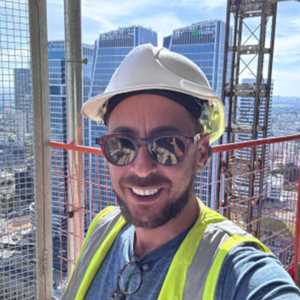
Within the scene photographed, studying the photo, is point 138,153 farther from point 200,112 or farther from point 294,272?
point 294,272

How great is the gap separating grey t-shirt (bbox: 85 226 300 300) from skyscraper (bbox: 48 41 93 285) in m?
1.22

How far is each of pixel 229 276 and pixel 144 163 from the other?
1.23 feet

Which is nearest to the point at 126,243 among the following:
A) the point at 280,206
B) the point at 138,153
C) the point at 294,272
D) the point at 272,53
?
the point at 138,153

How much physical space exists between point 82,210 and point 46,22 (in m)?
1.11

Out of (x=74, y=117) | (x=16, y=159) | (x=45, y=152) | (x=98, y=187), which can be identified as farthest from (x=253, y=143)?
(x=16, y=159)

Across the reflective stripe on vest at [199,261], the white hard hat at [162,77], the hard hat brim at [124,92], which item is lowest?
the reflective stripe on vest at [199,261]

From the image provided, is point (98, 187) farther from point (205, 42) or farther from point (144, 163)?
point (205, 42)

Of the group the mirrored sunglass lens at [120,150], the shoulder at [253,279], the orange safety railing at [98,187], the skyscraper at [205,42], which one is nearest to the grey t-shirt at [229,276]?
the shoulder at [253,279]

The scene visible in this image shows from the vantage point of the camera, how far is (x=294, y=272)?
9.26ft

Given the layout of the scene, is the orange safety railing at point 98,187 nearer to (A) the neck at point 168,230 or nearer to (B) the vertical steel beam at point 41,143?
(B) the vertical steel beam at point 41,143

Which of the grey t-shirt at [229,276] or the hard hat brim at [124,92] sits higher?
the hard hat brim at [124,92]

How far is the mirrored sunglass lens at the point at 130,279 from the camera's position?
3.06 ft

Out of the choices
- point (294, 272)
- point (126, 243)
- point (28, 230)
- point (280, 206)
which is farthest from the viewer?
point (280, 206)

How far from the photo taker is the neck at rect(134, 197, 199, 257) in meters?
0.98
